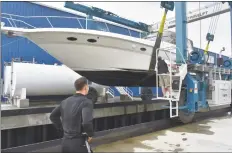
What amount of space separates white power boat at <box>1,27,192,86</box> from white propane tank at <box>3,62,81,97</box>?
94 centimetres

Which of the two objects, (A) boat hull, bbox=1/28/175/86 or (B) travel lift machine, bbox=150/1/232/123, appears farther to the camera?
(B) travel lift machine, bbox=150/1/232/123

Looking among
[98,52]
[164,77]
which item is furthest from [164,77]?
[98,52]

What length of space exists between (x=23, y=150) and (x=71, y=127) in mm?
1595

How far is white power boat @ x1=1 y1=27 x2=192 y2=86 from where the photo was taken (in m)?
4.82

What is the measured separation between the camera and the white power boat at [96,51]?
15.8ft

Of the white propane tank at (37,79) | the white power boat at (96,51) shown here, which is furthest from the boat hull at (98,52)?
the white propane tank at (37,79)

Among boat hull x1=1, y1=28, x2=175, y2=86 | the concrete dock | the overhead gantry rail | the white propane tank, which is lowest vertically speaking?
the concrete dock

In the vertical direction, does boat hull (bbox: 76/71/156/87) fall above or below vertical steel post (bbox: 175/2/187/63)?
below

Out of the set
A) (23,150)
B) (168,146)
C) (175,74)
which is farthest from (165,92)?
(23,150)

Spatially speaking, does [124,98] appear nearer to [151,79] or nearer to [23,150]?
[151,79]

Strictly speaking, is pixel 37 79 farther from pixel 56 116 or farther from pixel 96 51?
pixel 56 116

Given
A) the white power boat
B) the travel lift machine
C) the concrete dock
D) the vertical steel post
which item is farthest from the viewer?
the vertical steel post

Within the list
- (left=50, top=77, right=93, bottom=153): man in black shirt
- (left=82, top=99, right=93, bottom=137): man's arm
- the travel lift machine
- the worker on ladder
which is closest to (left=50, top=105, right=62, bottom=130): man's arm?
(left=50, top=77, right=93, bottom=153): man in black shirt

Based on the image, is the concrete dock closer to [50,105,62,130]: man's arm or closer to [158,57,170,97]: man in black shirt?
[158,57,170,97]: man in black shirt
